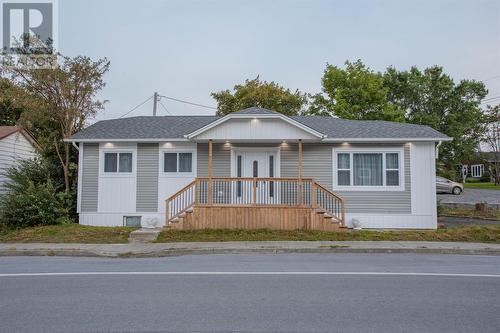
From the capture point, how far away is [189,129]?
14383mm

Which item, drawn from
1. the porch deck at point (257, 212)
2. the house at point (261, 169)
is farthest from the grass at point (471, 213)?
the porch deck at point (257, 212)

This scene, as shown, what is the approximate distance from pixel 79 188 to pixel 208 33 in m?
13.7

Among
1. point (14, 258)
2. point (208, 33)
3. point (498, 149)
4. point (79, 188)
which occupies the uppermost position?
point (208, 33)

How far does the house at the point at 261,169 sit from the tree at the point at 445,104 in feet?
70.2

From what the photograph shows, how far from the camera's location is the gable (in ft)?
41.0

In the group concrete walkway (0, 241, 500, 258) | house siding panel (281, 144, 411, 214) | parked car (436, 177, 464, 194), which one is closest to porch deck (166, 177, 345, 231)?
house siding panel (281, 144, 411, 214)

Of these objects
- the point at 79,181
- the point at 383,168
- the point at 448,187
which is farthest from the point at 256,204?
the point at 448,187
